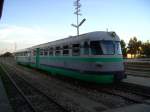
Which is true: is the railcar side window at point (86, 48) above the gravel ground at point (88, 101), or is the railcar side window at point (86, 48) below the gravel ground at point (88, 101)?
above

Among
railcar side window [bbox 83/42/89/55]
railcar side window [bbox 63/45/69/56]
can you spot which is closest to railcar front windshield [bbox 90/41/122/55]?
railcar side window [bbox 83/42/89/55]

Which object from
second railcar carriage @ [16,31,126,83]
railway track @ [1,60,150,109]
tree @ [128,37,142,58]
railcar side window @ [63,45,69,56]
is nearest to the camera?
railway track @ [1,60,150,109]

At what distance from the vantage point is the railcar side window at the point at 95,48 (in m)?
11.2

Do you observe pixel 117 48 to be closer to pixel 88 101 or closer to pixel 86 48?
pixel 86 48

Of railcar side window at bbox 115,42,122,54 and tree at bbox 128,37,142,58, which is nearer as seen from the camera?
railcar side window at bbox 115,42,122,54

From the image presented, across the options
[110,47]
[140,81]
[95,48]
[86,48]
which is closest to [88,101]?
[95,48]

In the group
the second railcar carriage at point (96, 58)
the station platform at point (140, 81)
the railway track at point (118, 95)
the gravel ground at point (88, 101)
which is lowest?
the gravel ground at point (88, 101)

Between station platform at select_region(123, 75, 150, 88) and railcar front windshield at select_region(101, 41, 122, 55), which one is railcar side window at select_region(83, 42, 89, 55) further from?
station platform at select_region(123, 75, 150, 88)

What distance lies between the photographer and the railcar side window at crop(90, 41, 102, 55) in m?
11.2

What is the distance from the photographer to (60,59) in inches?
584

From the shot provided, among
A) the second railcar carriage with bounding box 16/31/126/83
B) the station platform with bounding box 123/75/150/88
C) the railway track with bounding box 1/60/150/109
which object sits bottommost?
the railway track with bounding box 1/60/150/109

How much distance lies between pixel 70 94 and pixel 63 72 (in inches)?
159

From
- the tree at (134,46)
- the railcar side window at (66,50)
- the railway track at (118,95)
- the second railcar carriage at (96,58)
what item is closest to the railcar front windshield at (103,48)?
the second railcar carriage at (96,58)

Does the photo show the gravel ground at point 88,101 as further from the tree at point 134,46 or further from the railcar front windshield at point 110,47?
the tree at point 134,46
